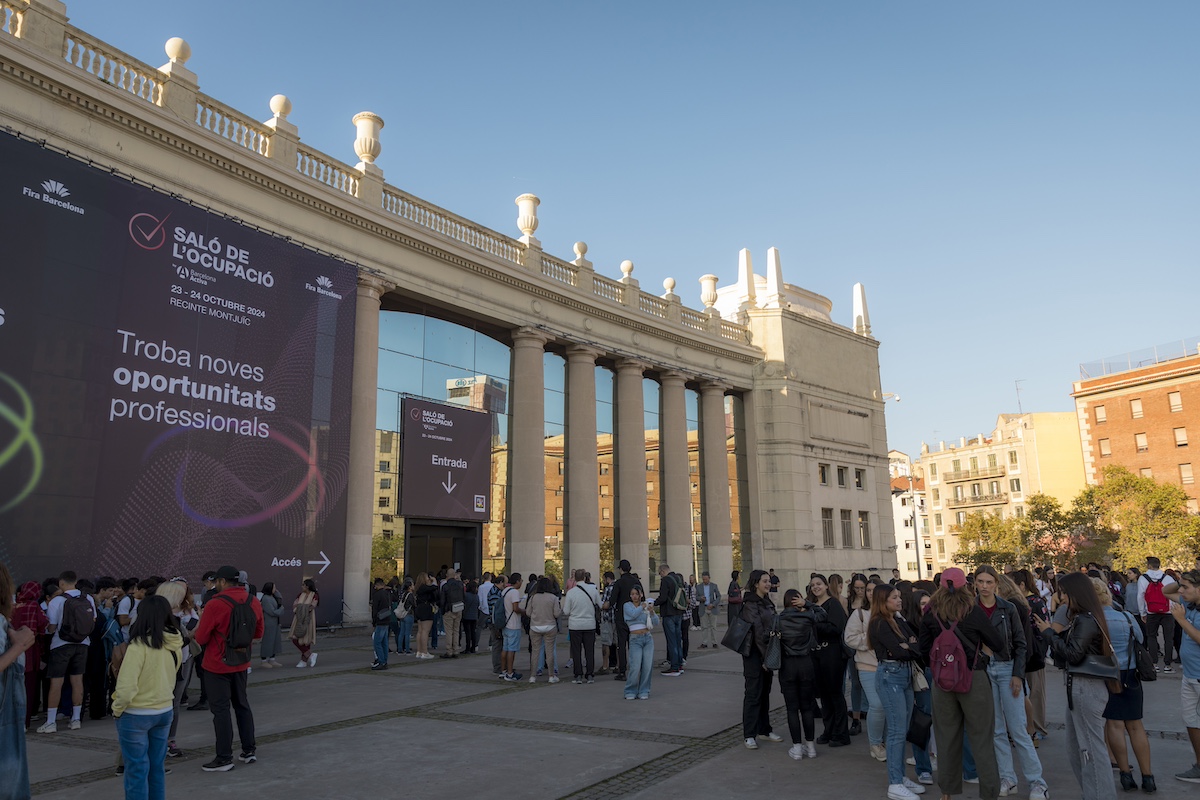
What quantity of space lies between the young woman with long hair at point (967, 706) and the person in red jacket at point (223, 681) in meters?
6.32

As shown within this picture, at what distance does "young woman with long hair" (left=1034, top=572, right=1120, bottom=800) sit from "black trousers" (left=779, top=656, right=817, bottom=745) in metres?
2.36

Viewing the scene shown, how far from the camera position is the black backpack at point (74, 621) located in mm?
9984

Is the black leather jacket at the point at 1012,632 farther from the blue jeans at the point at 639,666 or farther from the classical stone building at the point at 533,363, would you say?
the classical stone building at the point at 533,363

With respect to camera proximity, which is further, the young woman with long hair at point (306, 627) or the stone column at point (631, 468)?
the stone column at point (631, 468)

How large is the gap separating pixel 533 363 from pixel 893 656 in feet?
64.9

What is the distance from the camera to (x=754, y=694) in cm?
877

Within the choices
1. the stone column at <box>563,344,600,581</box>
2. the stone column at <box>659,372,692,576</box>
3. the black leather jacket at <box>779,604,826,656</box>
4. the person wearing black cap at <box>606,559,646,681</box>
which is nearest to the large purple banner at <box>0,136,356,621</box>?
the person wearing black cap at <box>606,559,646,681</box>

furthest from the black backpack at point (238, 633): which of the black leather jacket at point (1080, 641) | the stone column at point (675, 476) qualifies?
the stone column at point (675, 476)

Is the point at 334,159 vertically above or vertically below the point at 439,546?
above

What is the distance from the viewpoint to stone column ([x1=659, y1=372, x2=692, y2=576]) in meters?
30.5

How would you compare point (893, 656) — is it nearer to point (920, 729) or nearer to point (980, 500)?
point (920, 729)

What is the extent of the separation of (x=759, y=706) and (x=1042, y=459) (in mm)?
80438

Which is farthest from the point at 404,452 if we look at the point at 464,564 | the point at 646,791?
the point at 646,791

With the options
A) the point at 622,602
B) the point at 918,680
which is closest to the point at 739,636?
the point at 918,680
